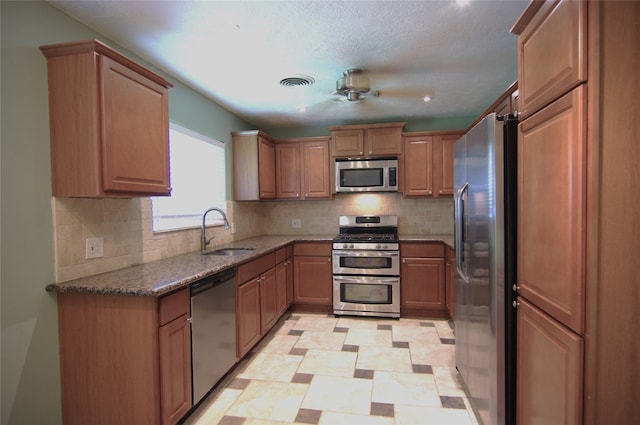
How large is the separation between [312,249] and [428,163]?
5.94ft

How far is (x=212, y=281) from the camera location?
2.17 meters

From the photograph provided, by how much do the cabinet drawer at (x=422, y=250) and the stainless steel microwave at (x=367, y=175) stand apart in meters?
0.74

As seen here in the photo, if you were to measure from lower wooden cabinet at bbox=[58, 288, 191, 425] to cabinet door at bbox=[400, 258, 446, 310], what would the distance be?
265cm

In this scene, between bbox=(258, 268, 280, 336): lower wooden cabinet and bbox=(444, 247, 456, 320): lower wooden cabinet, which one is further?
bbox=(444, 247, 456, 320): lower wooden cabinet

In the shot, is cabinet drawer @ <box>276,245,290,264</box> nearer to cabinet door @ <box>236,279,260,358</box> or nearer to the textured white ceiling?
cabinet door @ <box>236,279,260,358</box>

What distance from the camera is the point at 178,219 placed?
9.40 feet

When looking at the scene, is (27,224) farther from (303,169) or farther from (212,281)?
(303,169)

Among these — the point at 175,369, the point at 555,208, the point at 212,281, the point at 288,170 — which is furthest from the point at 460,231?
the point at 288,170

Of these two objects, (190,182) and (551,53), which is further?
(190,182)

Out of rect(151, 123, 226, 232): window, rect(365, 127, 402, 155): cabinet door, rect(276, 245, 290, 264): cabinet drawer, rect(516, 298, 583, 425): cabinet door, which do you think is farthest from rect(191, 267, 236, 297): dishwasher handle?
rect(365, 127, 402, 155): cabinet door

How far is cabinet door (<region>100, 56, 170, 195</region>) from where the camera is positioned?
1711mm

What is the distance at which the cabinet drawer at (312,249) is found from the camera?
3.90 m

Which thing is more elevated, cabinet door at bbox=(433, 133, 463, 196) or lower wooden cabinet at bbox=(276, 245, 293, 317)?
cabinet door at bbox=(433, 133, 463, 196)

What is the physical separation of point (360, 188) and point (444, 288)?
154 centimetres
